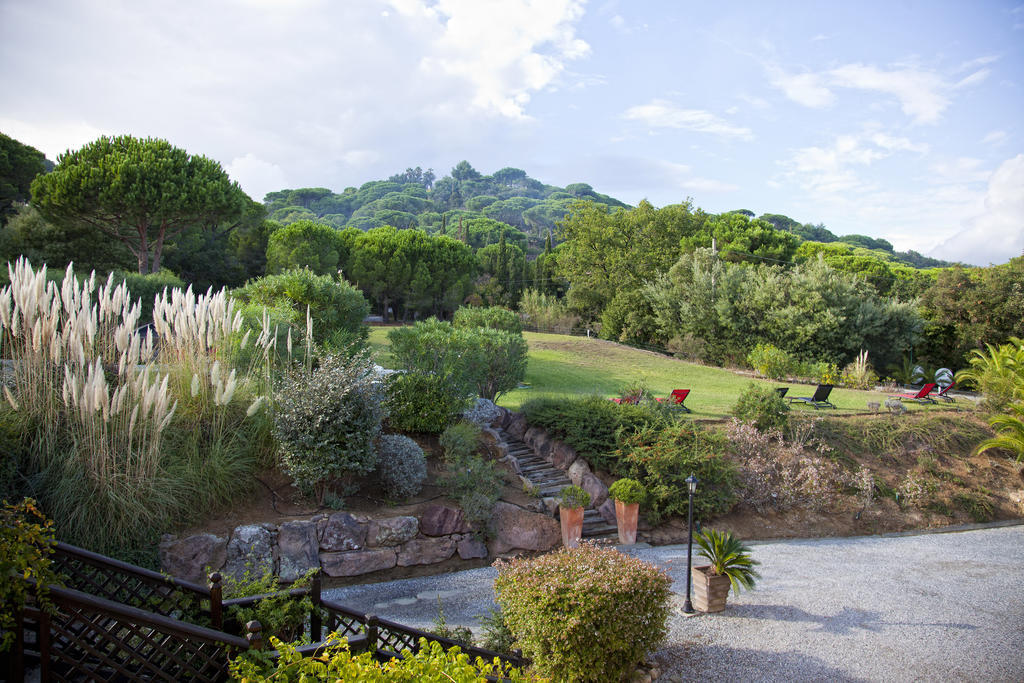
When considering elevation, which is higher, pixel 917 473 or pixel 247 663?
pixel 247 663

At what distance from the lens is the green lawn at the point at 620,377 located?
1249 cm

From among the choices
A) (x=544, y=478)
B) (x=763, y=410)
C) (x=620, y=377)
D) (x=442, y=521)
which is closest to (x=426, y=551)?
(x=442, y=521)

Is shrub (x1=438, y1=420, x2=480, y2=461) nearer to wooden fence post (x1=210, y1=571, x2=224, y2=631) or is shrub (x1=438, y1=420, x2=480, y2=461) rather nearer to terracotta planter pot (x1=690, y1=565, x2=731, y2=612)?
terracotta planter pot (x1=690, y1=565, x2=731, y2=612)

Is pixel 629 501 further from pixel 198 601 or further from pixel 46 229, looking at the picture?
pixel 46 229

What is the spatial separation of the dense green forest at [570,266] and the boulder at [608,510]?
7.52 meters

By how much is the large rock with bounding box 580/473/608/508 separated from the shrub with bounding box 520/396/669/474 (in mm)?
358

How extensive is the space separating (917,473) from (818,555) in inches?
152

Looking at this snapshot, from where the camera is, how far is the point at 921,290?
2827cm

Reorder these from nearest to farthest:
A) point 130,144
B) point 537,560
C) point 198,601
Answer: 1. point 198,601
2. point 537,560
3. point 130,144

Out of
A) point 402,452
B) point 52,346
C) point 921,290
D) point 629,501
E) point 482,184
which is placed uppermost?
point 482,184

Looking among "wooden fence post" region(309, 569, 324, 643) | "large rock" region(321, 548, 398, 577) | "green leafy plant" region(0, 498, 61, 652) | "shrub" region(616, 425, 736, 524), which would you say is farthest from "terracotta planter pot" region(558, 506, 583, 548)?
"green leafy plant" region(0, 498, 61, 652)

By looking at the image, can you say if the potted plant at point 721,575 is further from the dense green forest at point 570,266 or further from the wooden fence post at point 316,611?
the dense green forest at point 570,266

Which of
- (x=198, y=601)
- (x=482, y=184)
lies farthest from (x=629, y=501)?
(x=482, y=184)

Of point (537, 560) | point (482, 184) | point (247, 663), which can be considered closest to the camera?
point (247, 663)
